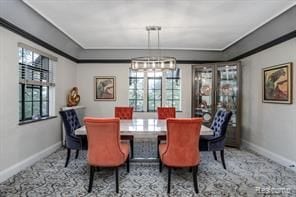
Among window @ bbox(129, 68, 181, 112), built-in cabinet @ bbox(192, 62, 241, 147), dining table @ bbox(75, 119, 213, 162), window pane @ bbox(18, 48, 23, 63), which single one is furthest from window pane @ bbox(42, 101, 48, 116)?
built-in cabinet @ bbox(192, 62, 241, 147)

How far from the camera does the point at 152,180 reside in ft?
11.8

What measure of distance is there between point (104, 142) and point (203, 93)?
405cm

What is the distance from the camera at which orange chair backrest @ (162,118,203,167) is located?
309 cm

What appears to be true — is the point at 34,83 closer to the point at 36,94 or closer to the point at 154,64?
the point at 36,94

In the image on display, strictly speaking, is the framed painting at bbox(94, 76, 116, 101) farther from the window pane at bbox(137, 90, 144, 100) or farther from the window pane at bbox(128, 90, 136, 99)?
the window pane at bbox(137, 90, 144, 100)

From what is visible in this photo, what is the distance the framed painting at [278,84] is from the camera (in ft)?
13.8

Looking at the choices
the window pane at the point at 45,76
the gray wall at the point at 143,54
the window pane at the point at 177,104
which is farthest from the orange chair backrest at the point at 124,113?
the window pane at the point at 177,104

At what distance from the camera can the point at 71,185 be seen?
3.39 metres

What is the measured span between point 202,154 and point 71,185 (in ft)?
9.19

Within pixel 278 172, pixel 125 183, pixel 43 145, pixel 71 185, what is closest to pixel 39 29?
pixel 43 145

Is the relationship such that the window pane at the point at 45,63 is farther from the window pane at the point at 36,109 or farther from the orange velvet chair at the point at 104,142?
the orange velvet chair at the point at 104,142

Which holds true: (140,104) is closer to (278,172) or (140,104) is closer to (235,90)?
(235,90)

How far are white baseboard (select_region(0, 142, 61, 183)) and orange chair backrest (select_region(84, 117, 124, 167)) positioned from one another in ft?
4.46

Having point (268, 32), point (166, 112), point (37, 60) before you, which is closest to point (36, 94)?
point (37, 60)
